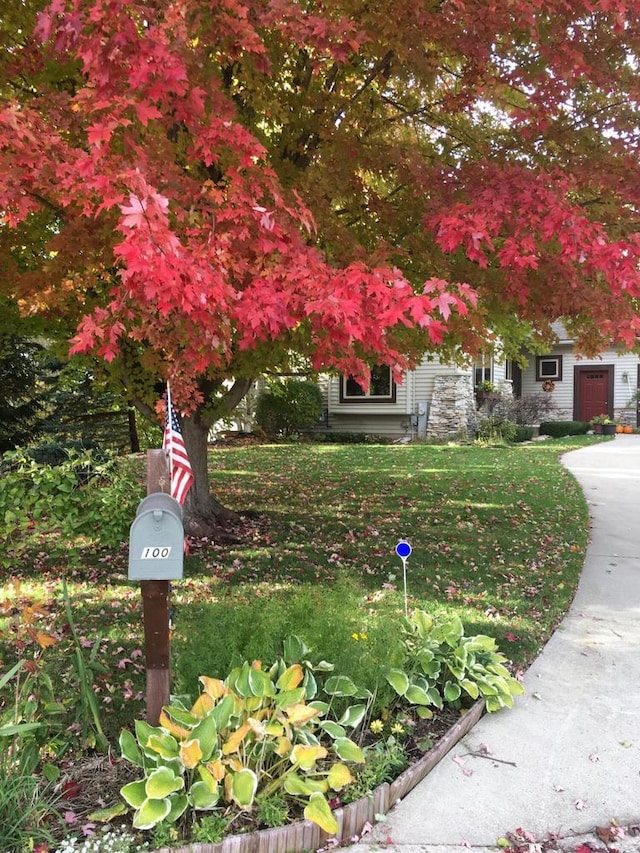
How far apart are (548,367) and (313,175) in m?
22.2

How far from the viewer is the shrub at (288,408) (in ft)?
61.2

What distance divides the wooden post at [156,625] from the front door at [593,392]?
24110mm

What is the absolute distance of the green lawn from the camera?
120 inches

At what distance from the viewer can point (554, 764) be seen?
2.90 m

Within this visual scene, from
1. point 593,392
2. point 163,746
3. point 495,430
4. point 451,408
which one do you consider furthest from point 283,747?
point 593,392

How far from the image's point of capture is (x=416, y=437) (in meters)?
18.9

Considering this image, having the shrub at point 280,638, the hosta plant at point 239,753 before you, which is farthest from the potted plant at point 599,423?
the hosta plant at point 239,753

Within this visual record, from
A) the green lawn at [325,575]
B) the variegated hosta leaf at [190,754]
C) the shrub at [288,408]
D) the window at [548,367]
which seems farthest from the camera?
the window at [548,367]

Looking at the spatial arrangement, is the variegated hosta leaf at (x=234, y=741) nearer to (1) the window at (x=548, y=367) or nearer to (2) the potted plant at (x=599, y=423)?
(2) the potted plant at (x=599, y=423)

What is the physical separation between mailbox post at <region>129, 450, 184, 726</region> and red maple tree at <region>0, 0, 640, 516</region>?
0.87 meters

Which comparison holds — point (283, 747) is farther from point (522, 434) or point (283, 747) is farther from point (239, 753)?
point (522, 434)

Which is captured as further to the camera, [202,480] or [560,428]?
[560,428]


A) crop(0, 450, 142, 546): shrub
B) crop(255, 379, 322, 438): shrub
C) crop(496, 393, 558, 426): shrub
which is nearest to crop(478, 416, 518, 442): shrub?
crop(496, 393, 558, 426): shrub

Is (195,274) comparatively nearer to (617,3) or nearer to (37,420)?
(617,3)
